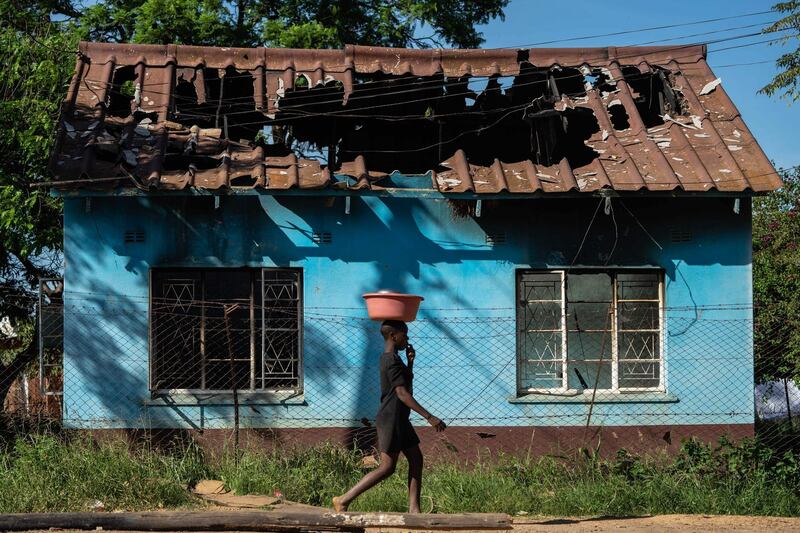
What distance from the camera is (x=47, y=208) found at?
12875 millimetres

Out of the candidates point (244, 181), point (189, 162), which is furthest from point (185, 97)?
point (244, 181)

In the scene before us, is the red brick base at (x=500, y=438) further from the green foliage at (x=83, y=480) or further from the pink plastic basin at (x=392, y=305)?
the pink plastic basin at (x=392, y=305)

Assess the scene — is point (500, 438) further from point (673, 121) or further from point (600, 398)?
point (673, 121)

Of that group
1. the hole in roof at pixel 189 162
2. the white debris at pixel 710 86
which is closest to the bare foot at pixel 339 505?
the hole in roof at pixel 189 162

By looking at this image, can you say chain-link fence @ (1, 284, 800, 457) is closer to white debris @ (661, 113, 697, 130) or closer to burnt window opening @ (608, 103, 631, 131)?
white debris @ (661, 113, 697, 130)

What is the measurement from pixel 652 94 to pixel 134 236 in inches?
258

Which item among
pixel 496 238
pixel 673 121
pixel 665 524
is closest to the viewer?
pixel 665 524

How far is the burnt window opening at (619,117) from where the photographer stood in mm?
12031

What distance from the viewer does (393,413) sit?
757 centimetres

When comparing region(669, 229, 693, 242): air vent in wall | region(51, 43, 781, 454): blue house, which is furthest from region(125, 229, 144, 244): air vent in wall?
region(669, 229, 693, 242): air vent in wall

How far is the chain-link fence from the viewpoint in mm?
10180

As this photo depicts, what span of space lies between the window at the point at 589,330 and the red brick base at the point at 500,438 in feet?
1.63

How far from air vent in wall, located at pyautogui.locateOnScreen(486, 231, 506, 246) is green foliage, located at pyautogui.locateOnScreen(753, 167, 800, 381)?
383 cm

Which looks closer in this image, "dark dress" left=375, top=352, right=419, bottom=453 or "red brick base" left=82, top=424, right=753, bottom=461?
"dark dress" left=375, top=352, right=419, bottom=453
